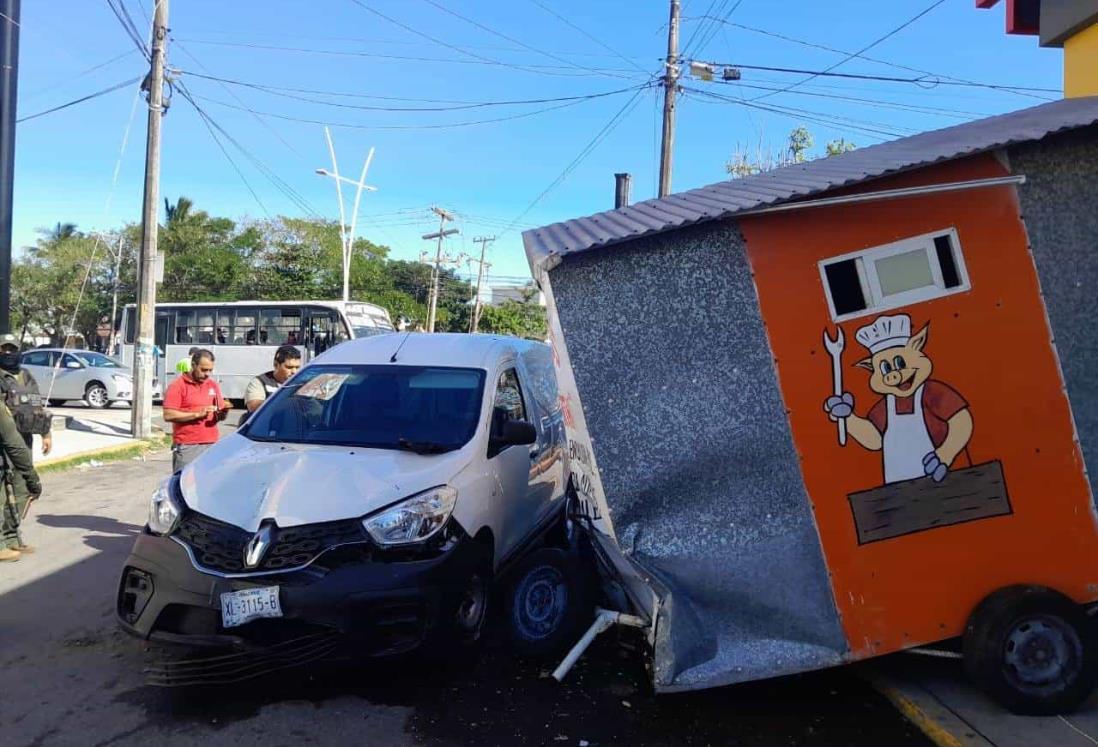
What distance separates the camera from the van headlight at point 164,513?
4266mm

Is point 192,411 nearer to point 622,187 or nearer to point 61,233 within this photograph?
point 622,187

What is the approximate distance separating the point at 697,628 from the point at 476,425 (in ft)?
6.22

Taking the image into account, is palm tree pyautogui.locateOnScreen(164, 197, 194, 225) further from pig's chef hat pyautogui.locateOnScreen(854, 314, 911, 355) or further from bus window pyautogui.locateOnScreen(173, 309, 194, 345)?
pig's chef hat pyautogui.locateOnScreen(854, 314, 911, 355)

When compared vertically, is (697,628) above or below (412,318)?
below

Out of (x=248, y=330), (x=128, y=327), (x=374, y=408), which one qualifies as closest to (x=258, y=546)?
(x=374, y=408)

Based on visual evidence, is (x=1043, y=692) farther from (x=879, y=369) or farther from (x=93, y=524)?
(x=93, y=524)

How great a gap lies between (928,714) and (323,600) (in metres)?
2.85

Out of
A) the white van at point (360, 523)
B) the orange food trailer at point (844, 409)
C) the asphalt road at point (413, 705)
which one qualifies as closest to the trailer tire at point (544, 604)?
the white van at point (360, 523)

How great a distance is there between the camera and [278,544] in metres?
3.96

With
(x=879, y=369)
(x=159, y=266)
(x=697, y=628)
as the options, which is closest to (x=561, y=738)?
(x=697, y=628)

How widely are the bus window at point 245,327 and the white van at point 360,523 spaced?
18.8m

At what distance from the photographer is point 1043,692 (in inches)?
147

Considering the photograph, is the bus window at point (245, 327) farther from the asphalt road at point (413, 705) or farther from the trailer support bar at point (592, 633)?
the trailer support bar at point (592, 633)

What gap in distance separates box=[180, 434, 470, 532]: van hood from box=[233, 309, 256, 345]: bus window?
64.0 feet
